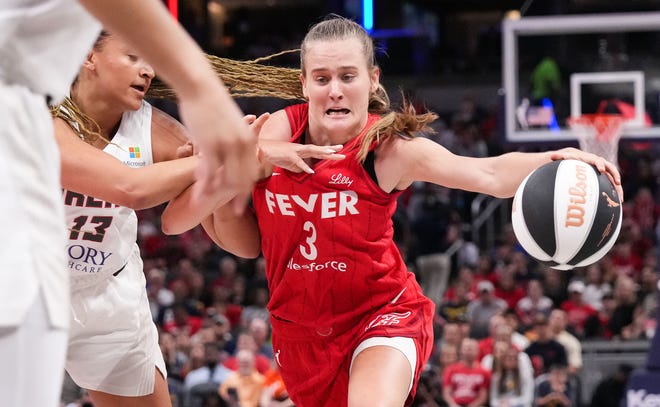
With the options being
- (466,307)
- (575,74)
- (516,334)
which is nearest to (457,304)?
(466,307)

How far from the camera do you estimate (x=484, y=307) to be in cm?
Answer: 1058

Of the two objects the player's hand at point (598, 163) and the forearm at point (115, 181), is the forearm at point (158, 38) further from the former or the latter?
the player's hand at point (598, 163)

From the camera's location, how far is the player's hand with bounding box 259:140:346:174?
3584 millimetres

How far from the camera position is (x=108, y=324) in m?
3.76

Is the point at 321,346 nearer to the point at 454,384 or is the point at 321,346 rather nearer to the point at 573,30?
the point at 454,384

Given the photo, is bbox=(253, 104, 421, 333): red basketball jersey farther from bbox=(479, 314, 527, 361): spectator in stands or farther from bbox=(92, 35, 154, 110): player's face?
bbox=(479, 314, 527, 361): spectator in stands

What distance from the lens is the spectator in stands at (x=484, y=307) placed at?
406 inches

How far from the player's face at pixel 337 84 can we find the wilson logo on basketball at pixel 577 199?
85 centimetres

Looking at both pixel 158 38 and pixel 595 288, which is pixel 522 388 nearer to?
pixel 595 288

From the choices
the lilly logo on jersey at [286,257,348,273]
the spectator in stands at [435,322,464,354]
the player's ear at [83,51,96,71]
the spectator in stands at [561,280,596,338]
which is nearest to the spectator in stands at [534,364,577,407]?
the spectator in stands at [435,322,464,354]

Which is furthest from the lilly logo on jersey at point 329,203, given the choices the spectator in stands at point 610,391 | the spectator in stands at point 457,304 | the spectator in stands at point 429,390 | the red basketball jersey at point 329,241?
the spectator in stands at point 457,304

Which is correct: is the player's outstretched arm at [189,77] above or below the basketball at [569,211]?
above

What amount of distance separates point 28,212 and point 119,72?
6.24 ft

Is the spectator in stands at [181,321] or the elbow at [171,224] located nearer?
the elbow at [171,224]
